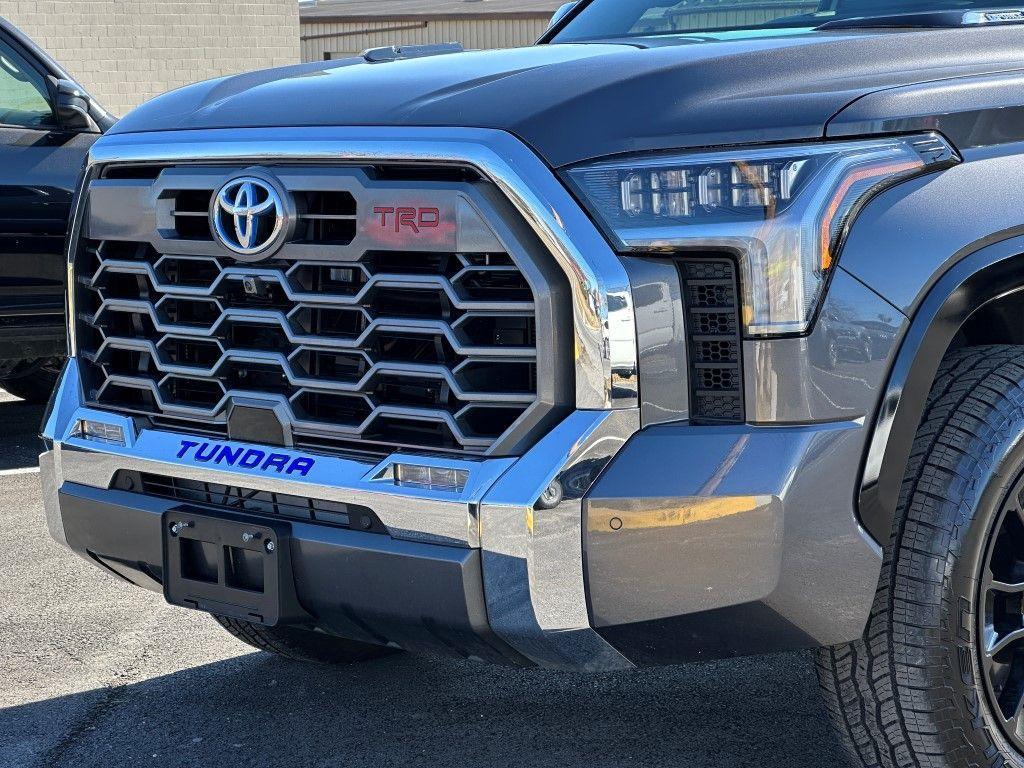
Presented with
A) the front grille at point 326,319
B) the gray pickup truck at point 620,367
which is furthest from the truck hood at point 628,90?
the front grille at point 326,319

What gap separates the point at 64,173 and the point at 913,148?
425 centimetres

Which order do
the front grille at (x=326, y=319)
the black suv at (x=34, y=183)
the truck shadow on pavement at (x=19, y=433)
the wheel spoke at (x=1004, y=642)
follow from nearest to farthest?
the front grille at (x=326, y=319) → the wheel spoke at (x=1004, y=642) → the black suv at (x=34, y=183) → the truck shadow on pavement at (x=19, y=433)

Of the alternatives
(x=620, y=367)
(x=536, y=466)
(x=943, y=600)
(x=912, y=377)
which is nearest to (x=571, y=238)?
Result: (x=620, y=367)

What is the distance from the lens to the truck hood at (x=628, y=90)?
235 cm

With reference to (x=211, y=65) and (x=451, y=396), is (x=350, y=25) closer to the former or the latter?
(x=211, y=65)

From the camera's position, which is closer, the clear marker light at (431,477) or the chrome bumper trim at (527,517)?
the chrome bumper trim at (527,517)

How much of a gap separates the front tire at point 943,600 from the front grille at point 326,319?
68cm

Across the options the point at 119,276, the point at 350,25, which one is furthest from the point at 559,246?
the point at 350,25

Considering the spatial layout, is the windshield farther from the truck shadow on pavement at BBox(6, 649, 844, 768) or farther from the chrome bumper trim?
the truck shadow on pavement at BBox(6, 649, 844, 768)

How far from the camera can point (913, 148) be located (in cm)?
239

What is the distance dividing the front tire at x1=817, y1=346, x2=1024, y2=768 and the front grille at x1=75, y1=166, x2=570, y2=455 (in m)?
0.68

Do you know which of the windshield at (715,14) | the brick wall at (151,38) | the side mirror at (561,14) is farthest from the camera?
the brick wall at (151,38)

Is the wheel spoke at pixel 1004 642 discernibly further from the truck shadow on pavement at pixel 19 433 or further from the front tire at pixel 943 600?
the truck shadow on pavement at pixel 19 433

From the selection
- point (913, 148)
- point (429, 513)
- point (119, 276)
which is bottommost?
point (429, 513)
